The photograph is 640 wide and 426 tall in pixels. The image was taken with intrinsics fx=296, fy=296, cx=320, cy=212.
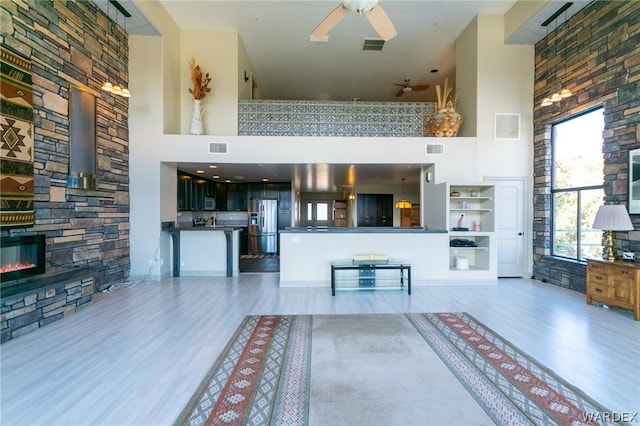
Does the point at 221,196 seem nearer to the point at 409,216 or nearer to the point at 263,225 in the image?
the point at 263,225

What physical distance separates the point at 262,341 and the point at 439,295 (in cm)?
311

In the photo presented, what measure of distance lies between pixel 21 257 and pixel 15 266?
0.16 m

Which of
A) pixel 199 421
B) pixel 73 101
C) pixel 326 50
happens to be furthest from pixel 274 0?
pixel 199 421

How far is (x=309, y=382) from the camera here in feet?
7.58

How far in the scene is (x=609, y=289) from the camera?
3.98 metres

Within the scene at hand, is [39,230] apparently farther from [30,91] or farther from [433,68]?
[433,68]

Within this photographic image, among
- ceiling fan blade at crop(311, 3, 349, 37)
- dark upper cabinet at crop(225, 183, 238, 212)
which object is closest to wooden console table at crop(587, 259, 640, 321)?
ceiling fan blade at crop(311, 3, 349, 37)

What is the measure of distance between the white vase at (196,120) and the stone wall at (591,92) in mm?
6892

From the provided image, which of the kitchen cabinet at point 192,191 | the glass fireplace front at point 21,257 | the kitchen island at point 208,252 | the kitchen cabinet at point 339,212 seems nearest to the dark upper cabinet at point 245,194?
the kitchen cabinet at point 192,191

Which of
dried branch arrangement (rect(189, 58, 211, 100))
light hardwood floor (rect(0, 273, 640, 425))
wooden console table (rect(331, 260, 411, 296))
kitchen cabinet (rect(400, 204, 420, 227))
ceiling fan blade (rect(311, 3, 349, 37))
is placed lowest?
light hardwood floor (rect(0, 273, 640, 425))

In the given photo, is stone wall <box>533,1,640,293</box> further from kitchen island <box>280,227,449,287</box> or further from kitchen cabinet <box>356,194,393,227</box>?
kitchen cabinet <box>356,194,393,227</box>

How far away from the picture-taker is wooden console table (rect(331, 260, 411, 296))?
505 cm

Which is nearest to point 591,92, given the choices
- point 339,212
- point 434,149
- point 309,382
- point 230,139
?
point 434,149

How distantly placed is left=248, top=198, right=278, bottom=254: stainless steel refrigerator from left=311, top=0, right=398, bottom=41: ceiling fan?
21.9 ft
